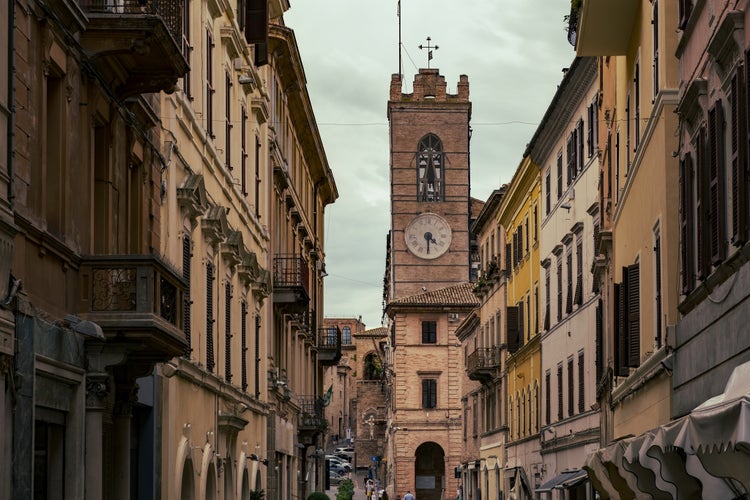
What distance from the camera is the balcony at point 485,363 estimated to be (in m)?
58.9

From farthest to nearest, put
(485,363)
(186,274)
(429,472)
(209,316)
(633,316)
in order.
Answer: (429,472) < (485,363) < (209,316) < (186,274) < (633,316)

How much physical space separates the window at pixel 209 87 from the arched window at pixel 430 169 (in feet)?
267

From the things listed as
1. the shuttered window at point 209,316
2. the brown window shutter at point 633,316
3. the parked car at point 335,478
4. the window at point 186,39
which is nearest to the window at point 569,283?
the shuttered window at point 209,316

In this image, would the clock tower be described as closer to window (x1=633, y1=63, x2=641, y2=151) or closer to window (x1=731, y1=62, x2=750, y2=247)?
window (x1=633, y1=63, x2=641, y2=151)

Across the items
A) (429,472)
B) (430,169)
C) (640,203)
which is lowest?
(429,472)

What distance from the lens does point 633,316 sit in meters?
22.9

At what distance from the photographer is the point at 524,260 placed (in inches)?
1984

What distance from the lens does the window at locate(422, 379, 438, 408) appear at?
318 ft

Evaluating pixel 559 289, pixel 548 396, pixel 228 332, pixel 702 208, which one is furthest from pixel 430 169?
pixel 702 208

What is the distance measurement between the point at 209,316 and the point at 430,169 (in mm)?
82747

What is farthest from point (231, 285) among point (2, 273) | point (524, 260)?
point (524, 260)

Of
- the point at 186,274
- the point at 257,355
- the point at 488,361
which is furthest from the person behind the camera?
the point at 488,361

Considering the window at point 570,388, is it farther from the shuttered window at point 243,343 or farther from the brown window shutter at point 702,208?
the brown window shutter at point 702,208

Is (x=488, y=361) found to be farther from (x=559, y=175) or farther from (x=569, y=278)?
(x=569, y=278)
